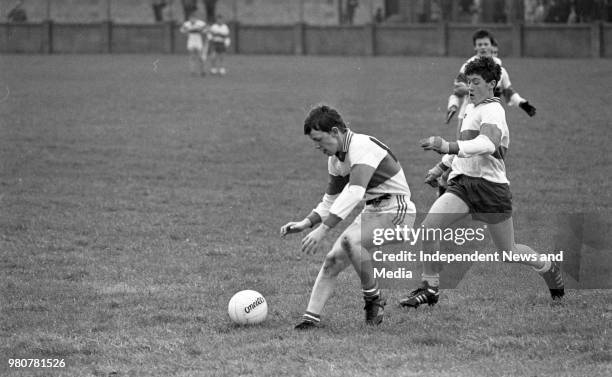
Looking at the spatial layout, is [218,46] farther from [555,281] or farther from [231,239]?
[555,281]

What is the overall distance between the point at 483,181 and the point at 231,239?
365cm

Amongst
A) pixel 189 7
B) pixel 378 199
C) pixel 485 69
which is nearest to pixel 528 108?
pixel 485 69

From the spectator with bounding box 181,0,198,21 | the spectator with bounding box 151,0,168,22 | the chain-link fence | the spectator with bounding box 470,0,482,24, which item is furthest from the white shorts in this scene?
the spectator with bounding box 151,0,168,22

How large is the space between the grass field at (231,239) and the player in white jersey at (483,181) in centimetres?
51

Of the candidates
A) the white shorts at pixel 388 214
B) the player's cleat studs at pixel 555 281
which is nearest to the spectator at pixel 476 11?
the player's cleat studs at pixel 555 281

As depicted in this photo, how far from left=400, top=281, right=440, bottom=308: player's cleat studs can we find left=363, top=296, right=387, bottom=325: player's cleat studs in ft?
1.77

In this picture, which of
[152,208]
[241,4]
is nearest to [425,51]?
[241,4]

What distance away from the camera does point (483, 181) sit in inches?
279

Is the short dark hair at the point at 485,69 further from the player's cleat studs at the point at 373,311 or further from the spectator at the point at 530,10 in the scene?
the spectator at the point at 530,10

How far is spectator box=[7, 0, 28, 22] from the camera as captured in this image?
45.8 m

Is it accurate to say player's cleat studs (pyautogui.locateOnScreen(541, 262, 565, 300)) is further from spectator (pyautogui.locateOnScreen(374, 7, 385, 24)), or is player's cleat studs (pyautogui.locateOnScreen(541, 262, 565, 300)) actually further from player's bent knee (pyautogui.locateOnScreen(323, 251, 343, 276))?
spectator (pyautogui.locateOnScreen(374, 7, 385, 24))

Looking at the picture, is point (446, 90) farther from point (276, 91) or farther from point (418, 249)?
point (418, 249)

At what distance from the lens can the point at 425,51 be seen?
125ft

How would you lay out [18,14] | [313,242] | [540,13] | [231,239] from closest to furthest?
[313,242] < [231,239] < [540,13] < [18,14]
